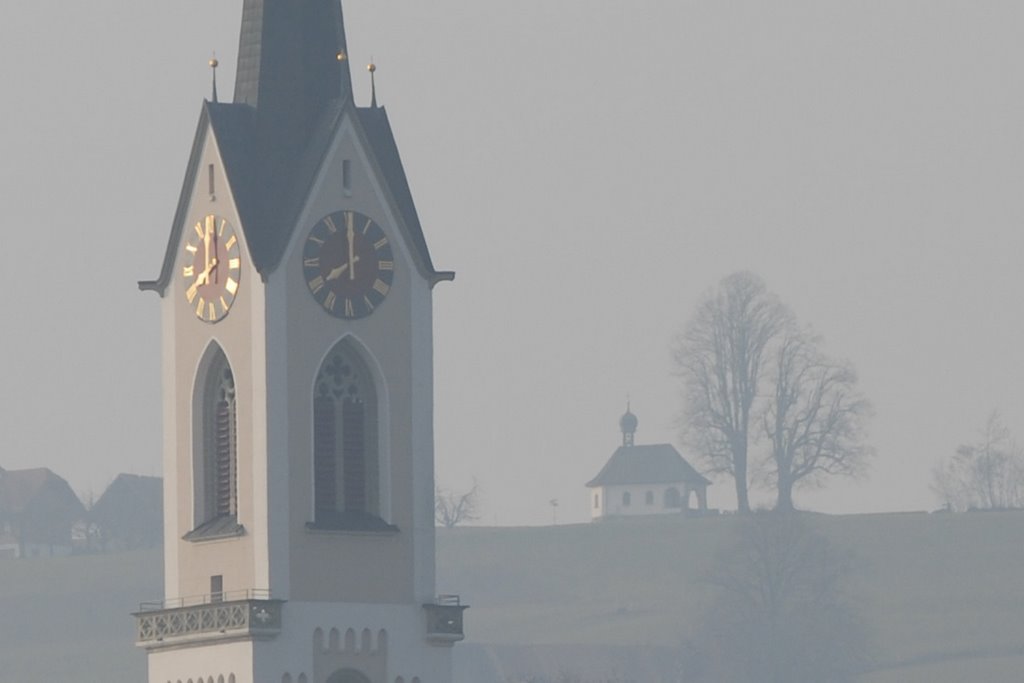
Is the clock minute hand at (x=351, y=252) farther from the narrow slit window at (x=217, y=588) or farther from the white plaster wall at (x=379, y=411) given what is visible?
the narrow slit window at (x=217, y=588)

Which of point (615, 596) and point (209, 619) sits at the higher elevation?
point (615, 596)

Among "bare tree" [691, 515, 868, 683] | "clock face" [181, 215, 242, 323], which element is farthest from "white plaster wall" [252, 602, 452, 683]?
"bare tree" [691, 515, 868, 683]

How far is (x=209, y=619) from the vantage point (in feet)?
200

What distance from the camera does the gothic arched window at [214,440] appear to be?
203ft

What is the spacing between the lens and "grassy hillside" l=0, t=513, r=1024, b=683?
158m

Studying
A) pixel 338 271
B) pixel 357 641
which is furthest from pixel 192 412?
pixel 357 641

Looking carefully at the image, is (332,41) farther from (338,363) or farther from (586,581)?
(586,581)

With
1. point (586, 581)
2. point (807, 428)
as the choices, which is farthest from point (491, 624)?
point (807, 428)

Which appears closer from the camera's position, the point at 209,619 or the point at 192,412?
the point at 209,619

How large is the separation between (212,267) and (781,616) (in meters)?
104

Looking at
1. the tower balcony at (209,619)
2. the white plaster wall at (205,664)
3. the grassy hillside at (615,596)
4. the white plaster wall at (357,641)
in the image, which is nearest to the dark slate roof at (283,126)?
the tower balcony at (209,619)

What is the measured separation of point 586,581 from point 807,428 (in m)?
17.4

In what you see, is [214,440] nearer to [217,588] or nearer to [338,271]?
[217,588]

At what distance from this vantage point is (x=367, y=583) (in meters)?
61.6
